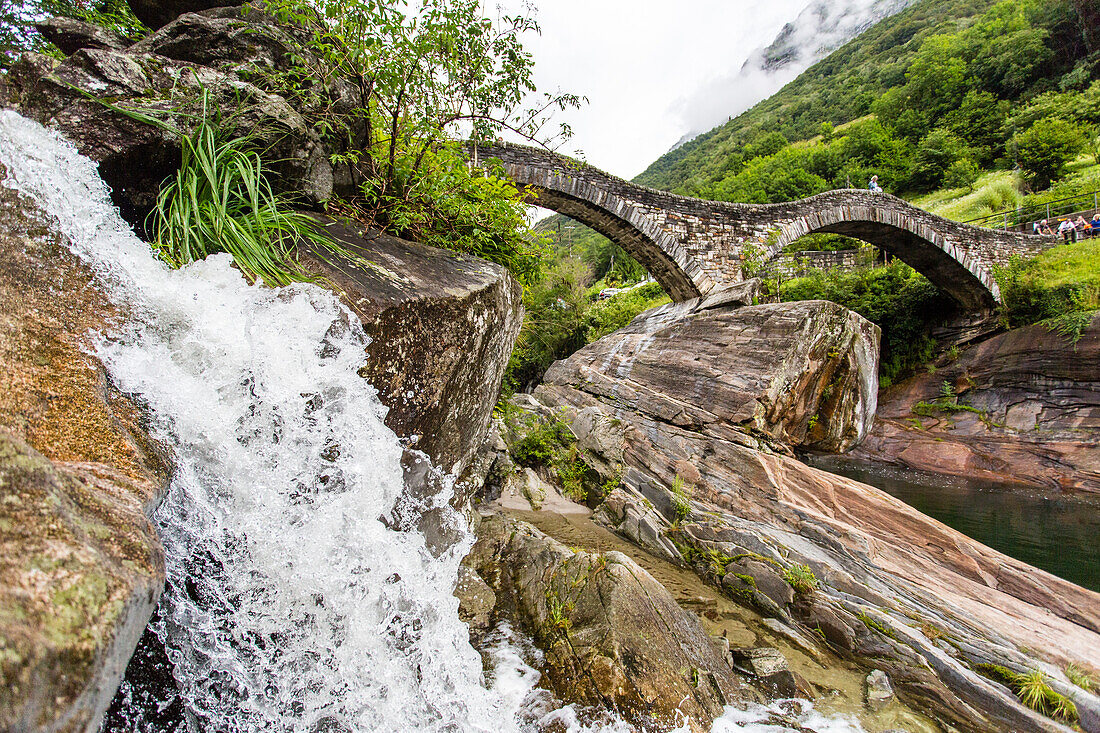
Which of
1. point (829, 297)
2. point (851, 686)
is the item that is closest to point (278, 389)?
point (851, 686)

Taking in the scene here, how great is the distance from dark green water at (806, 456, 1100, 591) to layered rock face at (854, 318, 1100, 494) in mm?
880

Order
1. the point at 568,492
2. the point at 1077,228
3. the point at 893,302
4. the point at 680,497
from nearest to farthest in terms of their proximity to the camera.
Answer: the point at 680,497
the point at 568,492
the point at 893,302
the point at 1077,228

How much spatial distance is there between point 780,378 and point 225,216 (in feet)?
21.4

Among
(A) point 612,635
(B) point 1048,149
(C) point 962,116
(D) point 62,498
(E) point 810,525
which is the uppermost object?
(C) point 962,116

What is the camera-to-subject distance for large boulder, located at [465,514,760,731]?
2.76m

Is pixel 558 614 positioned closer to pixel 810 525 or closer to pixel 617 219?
pixel 810 525

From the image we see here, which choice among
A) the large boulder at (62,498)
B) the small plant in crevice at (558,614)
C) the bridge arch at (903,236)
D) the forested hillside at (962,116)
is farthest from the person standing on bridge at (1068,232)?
the large boulder at (62,498)

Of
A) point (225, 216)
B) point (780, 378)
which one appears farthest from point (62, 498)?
point (780, 378)

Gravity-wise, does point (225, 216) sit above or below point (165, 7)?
below

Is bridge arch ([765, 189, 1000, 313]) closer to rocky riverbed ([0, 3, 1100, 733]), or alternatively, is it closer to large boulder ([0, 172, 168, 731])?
rocky riverbed ([0, 3, 1100, 733])

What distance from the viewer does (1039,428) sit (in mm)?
13031

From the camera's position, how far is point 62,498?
0.83 meters

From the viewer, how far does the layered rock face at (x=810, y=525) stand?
3.62 m

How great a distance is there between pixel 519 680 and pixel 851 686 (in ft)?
8.99
